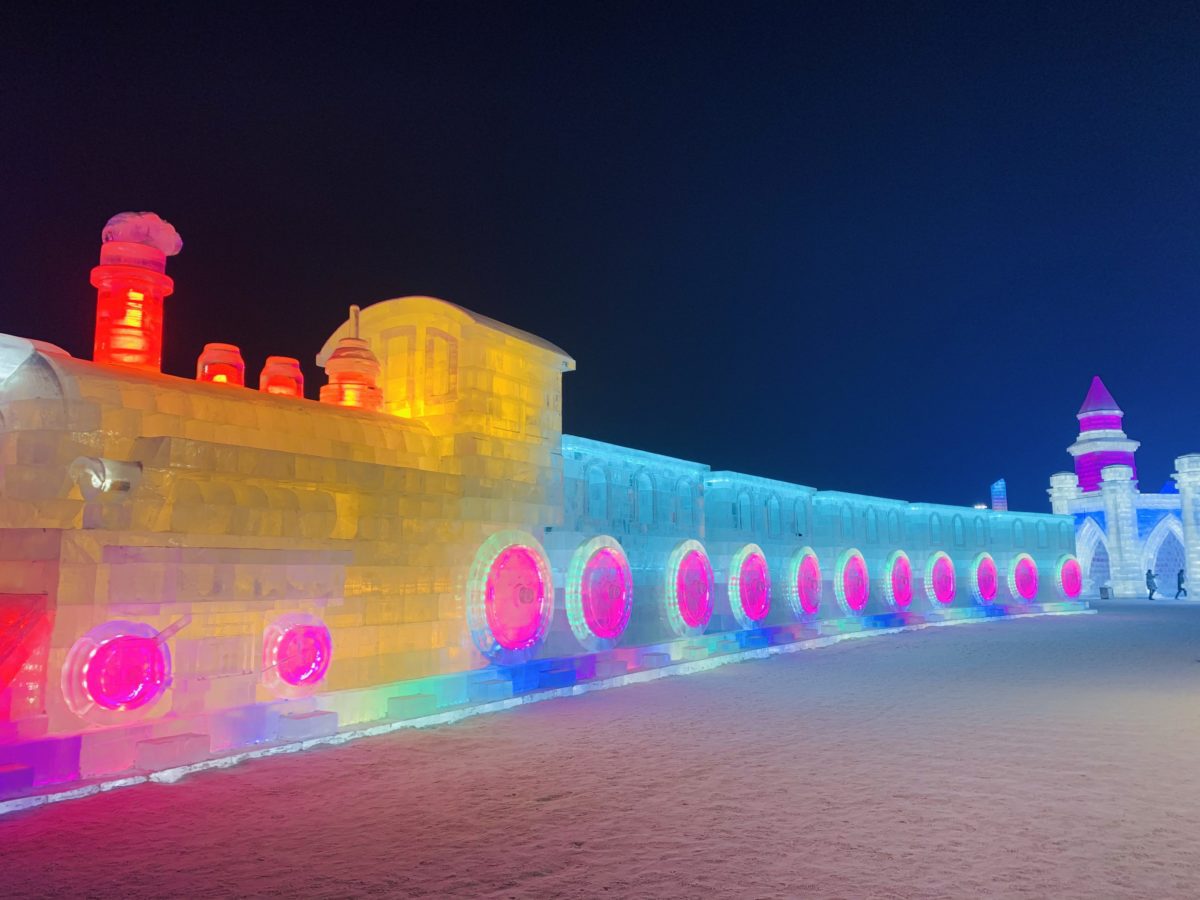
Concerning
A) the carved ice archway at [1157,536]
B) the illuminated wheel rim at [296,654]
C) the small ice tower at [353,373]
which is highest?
the small ice tower at [353,373]

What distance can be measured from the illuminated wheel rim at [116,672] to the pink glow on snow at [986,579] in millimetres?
28755

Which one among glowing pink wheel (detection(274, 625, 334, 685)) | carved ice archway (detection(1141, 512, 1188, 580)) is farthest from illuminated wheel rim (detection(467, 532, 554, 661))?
carved ice archway (detection(1141, 512, 1188, 580))

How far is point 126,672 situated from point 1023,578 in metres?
32.4

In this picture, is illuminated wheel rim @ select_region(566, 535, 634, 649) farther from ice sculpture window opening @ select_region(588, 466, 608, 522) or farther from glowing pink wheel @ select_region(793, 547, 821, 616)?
glowing pink wheel @ select_region(793, 547, 821, 616)

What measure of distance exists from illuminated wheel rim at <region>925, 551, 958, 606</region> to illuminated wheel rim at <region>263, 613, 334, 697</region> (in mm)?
23193

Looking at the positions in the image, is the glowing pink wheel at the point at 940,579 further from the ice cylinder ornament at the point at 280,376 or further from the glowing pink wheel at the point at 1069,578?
the ice cylinder ornament at the point at 280,376

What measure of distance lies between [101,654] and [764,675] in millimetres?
10608

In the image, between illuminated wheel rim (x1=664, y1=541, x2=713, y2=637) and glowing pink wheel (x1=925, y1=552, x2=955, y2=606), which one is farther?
glowing pink wheel (x1=925, y1=552, x2=955, y2=606)

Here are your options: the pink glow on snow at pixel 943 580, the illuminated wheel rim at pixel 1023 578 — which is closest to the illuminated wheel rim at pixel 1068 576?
the illuminated wheel rim at pixel 1023 578

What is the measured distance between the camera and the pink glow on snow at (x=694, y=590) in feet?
53.0

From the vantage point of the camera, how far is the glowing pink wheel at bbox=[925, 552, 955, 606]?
90.1 feet

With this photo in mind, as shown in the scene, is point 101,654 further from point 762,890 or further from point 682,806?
point 762,890

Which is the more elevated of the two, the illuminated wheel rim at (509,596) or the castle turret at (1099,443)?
the castle turret at (1099,443)

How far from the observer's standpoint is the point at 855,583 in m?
23.5
